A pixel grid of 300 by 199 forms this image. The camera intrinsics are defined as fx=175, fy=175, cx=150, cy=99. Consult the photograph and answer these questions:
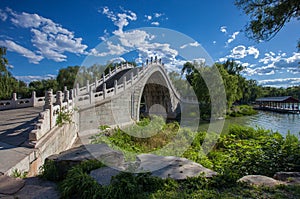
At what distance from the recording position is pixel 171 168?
3299 millimetres

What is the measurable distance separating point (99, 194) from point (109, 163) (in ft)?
3.50

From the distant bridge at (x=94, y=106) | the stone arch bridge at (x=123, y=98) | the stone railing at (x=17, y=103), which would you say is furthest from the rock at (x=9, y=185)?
the stone railing at (x=17, y=103)

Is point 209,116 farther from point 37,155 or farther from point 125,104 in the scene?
point 37,155

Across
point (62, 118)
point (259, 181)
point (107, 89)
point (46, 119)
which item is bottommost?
point (259, 181)

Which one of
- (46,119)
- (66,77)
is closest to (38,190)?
(46,119)

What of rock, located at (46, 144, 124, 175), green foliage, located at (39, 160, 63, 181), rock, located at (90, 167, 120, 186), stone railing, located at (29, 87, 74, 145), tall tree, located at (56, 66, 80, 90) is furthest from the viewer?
tall tree, located at (56, 66, 80, 90)

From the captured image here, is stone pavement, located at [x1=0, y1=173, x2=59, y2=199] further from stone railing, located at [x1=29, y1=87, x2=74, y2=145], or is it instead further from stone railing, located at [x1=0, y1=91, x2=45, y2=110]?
stone railing, located at [x1=0, y1=91, x2=45, y2=110]

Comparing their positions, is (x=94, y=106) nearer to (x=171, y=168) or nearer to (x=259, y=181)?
(x=171, y=168)

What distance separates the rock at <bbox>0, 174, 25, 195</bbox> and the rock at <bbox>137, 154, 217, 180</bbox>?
1.80 metres

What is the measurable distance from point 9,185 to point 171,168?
98.8 inches

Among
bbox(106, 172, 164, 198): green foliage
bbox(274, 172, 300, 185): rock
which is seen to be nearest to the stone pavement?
bbox(106, 172, 164, 198): green foliage

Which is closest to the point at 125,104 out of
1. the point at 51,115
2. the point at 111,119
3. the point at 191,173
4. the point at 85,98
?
the point at 111,119

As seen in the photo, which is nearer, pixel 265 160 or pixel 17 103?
pixel 265 160

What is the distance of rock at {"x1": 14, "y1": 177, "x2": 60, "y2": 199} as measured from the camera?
2338mm
